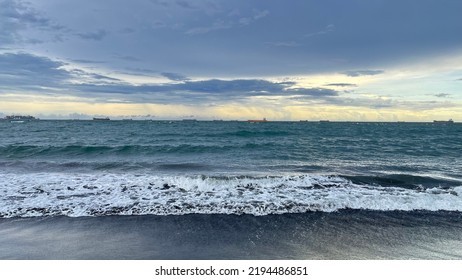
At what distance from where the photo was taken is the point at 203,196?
11227 millimetres

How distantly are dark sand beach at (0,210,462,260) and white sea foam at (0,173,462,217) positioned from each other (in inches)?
25.6

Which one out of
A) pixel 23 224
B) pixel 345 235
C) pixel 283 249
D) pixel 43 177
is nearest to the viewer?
pixel 283 249

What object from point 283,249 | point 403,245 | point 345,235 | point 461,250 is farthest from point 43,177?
point 461,250

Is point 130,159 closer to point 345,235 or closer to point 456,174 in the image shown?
point 345,235

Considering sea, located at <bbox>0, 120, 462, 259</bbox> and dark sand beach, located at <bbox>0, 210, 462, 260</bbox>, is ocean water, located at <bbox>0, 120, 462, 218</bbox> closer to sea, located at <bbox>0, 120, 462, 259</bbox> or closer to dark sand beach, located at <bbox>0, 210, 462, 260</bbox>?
sea, located at <bbox>0, 120, 462, 259</bbox>

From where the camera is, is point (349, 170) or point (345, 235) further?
point (349, 170)

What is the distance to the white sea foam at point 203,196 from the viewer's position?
969 centimetres

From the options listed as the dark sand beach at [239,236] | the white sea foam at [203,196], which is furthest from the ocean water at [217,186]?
the dark sand beach at [239,236]

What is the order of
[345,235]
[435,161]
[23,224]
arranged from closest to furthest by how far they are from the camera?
[345,235]
[23,224]
[435,161]

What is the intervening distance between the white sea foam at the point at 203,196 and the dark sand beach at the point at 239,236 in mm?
650

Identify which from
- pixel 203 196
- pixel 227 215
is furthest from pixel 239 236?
pixel 203 196

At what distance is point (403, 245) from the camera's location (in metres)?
7.11
